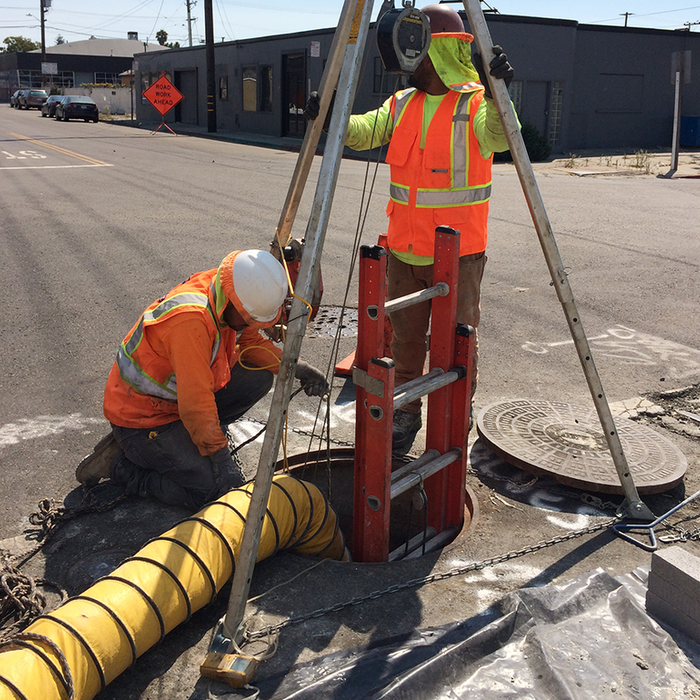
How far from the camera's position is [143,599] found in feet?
8.44

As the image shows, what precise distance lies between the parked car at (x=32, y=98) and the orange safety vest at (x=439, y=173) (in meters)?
56.0

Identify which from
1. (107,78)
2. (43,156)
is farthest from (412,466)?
(107,78)

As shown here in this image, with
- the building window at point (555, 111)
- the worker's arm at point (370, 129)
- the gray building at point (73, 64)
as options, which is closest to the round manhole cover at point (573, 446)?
the worker's arm at point (370, 129)

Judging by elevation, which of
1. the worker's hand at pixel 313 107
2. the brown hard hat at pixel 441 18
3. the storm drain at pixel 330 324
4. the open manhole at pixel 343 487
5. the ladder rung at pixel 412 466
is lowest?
the open manhole at pixel 343 487

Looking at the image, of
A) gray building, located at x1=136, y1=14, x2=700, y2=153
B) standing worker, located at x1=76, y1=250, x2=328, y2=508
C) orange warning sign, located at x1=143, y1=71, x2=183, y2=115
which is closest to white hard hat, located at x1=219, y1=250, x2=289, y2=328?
standing worker, located at x1=76, y1=250, x2=328, y2=508

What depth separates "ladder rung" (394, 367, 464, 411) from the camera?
3.03 metres

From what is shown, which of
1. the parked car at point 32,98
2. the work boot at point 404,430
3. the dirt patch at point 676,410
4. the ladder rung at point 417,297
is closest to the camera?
the ladder rung at point 417,297

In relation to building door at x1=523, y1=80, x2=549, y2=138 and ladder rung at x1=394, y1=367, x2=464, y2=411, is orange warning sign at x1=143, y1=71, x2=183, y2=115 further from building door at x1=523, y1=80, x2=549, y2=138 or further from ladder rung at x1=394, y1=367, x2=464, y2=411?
ladder rung at x1=394, y1=367, x2=464, y2=411

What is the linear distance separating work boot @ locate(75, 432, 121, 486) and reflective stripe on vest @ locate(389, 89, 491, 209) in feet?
6.69

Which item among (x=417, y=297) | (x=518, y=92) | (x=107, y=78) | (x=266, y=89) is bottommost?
(x=417, y=297)

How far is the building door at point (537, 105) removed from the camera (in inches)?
1033

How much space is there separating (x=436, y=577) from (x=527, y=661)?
715 mm

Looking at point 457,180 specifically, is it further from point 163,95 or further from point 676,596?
point 163,95

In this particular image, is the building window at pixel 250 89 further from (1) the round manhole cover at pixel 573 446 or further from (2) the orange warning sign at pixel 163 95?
(1) the round manhole cover at pixel 573 446
